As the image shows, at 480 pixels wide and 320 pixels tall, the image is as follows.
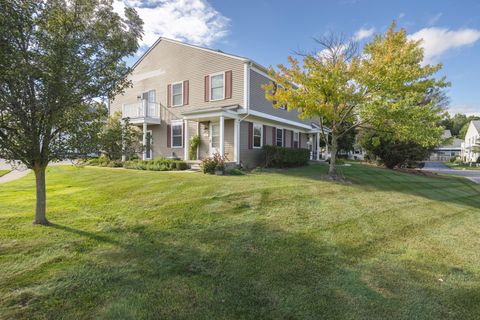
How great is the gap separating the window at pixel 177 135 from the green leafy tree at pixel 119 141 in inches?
390

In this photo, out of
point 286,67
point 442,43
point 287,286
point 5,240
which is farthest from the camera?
point 442,43

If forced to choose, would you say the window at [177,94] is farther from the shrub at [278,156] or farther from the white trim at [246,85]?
the shrub at [278,156]

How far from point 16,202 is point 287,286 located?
25.0 ft

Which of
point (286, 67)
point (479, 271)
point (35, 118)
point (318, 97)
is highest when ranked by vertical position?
point (286, 67)

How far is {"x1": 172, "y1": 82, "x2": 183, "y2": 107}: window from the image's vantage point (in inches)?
621

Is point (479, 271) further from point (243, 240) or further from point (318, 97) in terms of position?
point (318, 97)

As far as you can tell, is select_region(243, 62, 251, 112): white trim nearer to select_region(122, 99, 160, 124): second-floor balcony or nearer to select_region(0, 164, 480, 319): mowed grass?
select_region(122, 99, 160, 124): second-floor balcony

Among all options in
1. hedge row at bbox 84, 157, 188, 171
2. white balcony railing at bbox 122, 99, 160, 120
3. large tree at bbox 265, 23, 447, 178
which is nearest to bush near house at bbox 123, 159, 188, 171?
hedge row at bbox 84, 157, 188, 171

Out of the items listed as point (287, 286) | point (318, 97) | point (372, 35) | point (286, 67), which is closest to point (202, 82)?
point (286, 67)

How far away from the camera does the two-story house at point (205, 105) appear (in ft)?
43.7

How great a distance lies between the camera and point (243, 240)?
14.6 feet

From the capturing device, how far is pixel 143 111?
16.2 meters

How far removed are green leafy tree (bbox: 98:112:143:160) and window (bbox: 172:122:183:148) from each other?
992cm

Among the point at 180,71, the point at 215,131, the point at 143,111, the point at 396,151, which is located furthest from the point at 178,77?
the point at 396,151
